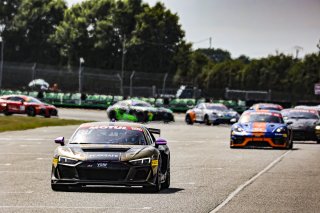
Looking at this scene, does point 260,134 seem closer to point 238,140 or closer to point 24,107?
point 238,140

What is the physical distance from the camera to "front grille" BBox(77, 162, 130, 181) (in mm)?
16062

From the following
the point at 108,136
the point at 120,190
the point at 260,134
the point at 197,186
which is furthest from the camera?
the point at 260,134

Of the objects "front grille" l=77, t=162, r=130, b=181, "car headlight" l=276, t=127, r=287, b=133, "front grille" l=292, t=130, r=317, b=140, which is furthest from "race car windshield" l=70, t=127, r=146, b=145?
"front grille" l=292, t=130, r=317, b=140

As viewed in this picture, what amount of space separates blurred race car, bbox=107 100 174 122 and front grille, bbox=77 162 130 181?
133 feet

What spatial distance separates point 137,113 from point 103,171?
40.8m

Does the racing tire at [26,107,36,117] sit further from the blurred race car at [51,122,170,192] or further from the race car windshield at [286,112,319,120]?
the blurred race car at [51,122,170,192]

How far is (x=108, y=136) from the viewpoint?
17375mm

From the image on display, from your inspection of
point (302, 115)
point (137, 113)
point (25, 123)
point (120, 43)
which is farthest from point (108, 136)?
point (120, 43)

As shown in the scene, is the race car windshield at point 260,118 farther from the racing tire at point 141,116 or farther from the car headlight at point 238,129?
the racing tire at point 141,116

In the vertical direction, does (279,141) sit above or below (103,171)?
below

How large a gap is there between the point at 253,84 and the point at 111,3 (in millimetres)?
23027

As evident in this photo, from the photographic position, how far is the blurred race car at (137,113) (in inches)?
2240

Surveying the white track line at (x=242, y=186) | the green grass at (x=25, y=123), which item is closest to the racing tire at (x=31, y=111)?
the green grass at (x=25, y=123)

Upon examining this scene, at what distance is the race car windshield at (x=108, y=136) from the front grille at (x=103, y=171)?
3.27 ft
